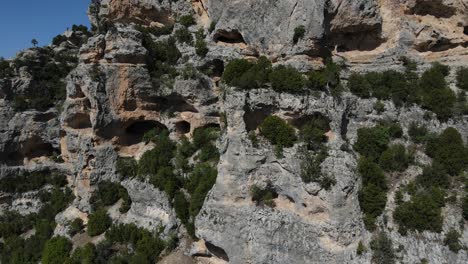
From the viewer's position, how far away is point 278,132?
19734 millimetres

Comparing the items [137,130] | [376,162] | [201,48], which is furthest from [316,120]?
[137,130]

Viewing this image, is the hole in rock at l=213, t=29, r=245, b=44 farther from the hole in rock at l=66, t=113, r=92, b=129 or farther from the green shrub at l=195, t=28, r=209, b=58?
the hole in rock at l=66, t=113, r=92, b=129

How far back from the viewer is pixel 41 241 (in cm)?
2809

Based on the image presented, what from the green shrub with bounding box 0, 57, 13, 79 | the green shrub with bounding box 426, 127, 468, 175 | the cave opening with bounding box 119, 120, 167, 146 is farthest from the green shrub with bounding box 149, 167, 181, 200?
the green shrub with bounding box 0, 57, 13, 79

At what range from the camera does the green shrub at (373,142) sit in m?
21.0

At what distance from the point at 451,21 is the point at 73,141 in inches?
1396

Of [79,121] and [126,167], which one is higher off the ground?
[79,121]

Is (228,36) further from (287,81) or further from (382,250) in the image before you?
(382,250)

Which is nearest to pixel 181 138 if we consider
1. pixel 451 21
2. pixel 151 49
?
pixel 151 49

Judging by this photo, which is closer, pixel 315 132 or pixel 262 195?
pixel 262 195

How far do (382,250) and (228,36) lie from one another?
2119 cm

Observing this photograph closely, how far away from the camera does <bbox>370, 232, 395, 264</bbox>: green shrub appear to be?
16.0 meters

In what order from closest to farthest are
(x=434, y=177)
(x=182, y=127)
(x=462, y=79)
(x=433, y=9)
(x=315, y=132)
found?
(x=434, y=177) < (x=315, y=132) < (x=462, y=79) < (x=433, y=9) < (x=182, y=127)

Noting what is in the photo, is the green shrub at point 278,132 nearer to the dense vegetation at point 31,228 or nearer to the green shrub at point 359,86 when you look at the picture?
the green shrub at point 359,86
